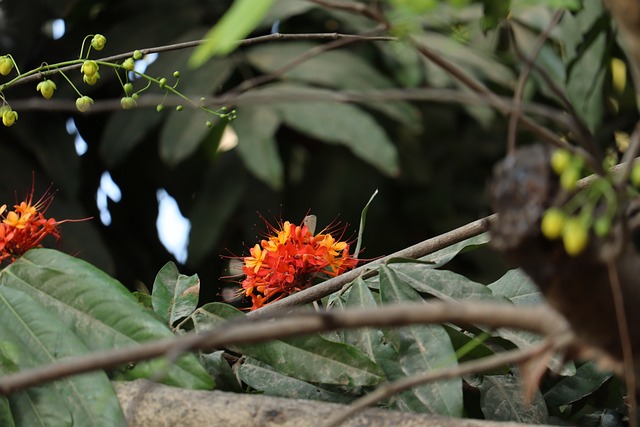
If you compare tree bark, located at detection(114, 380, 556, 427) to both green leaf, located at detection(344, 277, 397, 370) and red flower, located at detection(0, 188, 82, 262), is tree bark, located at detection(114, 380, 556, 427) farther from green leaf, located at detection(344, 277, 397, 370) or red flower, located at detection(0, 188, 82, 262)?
red flower, located at detection(0, 188, 82, 262)

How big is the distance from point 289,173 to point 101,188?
565mm

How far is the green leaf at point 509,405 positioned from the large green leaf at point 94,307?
0.29m

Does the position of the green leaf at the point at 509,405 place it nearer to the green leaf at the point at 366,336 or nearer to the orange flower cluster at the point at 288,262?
the green leaf at the point at 366,336

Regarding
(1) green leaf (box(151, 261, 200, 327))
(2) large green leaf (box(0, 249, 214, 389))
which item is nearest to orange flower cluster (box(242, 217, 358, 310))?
(1) green leaf (box(151, 261, 200, 327))

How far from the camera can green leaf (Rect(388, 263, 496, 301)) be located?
102 cm

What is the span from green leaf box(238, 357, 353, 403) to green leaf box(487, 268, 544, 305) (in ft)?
0.75

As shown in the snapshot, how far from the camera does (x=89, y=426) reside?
888mm

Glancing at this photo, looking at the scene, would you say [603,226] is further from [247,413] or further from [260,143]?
[260,143]

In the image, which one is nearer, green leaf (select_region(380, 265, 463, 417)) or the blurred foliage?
green leaf (select_region(380, 265, 463, 417))

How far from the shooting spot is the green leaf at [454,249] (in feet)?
3.59

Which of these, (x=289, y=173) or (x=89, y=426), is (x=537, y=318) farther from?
(x=289, y=173)

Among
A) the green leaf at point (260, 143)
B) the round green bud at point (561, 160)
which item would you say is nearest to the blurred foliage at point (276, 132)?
the green leaf at point (260, 143)

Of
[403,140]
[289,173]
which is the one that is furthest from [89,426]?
[403,140]

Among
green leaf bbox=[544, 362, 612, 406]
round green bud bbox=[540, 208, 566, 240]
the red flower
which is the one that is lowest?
green leaf bbox=[544, 362, 612, 406]
